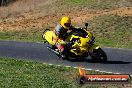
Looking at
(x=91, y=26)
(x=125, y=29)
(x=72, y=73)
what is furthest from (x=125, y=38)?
(x=72, y=73)

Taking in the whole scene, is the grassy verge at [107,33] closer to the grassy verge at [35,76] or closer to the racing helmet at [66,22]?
the racing helmet at [66,22]

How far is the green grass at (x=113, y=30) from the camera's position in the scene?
85.1 feet

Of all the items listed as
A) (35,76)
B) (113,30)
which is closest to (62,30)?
(35,76)

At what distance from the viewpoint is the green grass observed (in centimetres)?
2592

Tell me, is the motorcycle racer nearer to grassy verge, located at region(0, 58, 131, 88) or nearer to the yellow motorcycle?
the yellow motorcycle

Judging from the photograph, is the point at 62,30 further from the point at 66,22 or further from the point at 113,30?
the point at 113,30

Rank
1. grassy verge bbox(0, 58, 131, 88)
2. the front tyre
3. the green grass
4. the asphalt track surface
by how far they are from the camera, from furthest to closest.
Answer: the green grass → the front tyre → the asphalt track surface → grassy verge bbox(0, 58, 131, 88)

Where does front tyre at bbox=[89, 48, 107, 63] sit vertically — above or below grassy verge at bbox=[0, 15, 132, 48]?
above

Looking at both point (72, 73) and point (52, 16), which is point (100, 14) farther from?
point (72, 73)

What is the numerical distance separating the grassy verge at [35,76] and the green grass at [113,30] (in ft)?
27.7

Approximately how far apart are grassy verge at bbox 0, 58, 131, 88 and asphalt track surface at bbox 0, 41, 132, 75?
1611mm

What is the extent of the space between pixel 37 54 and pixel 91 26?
9986mm

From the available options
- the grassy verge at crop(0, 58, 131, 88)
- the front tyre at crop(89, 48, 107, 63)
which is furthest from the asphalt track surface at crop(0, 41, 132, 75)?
the grassy verge at crop(0, 58, 131, 88)

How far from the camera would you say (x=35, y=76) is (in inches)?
577
